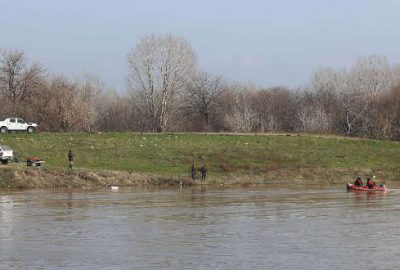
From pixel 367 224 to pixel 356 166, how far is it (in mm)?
38698

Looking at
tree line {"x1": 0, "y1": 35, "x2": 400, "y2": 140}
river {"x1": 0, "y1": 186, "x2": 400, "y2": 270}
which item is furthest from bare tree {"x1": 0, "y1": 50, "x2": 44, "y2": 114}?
river {"x1": 0, "y1": 186, "x2": 400, "y2": 270}

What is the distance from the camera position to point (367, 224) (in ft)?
112

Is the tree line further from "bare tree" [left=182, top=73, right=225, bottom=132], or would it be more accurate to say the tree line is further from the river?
the river

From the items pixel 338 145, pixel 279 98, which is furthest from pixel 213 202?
pixel 279 98

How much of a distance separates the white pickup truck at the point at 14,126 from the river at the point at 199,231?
33931 millimetres

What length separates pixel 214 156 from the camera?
72.8 metres

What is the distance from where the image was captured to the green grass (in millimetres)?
68625

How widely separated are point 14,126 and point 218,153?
24161 millimetres

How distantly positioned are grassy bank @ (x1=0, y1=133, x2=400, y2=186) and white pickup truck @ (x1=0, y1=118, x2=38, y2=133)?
5.78 m

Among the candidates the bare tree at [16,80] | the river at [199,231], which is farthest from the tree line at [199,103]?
the river at [199,231]

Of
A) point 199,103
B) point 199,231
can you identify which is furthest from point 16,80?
point 199,231

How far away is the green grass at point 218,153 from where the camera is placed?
68.6m

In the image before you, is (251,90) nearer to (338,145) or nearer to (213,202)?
(338,145)

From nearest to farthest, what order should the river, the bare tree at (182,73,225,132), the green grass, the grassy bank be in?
1. the river
2. the grassy bank
3. the green grass
4. the bare tree at (182,73,225,132)
